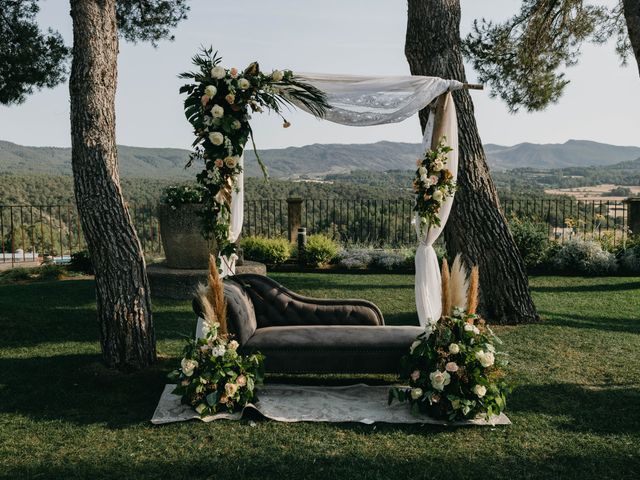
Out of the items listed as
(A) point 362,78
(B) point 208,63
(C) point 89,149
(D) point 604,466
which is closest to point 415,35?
(A) point 362,78

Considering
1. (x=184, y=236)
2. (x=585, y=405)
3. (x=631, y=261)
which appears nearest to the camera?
(x=585, y=405)

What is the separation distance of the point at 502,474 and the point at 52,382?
11.8 feet

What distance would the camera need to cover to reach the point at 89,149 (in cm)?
543

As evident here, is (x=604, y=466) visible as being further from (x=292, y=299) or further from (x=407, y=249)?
(x=407, y=249)

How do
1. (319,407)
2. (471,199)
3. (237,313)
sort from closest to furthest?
(319,407) → (237,313) → (471,199)

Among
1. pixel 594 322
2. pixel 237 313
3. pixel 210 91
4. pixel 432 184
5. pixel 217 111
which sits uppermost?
pixel 210 91

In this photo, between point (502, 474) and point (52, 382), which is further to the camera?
point (52, 382)

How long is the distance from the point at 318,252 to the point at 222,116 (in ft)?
23.3

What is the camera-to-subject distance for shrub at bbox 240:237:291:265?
1181 centimetres

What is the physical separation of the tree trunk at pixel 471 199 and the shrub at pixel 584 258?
14.0ft

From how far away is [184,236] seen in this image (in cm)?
900

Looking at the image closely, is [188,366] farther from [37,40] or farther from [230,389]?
[37,40]

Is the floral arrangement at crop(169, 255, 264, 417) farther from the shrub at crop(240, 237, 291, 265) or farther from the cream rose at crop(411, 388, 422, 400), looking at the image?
the shrub at crop(240, 237, 291, 265)

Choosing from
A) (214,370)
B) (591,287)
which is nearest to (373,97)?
(214,370)
